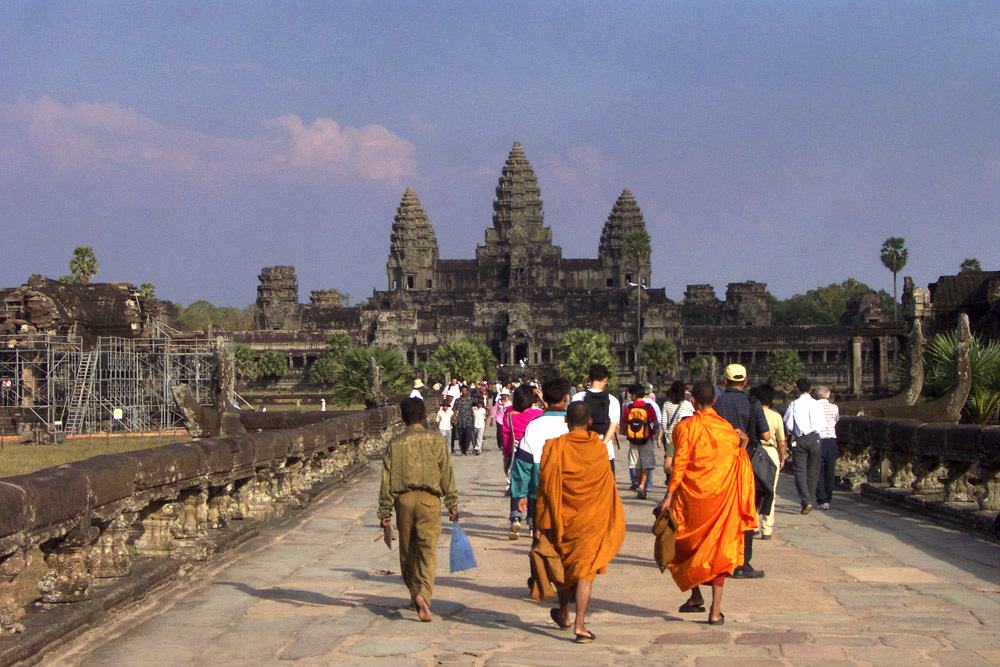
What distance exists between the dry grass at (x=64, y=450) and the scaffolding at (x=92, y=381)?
95.4 inches

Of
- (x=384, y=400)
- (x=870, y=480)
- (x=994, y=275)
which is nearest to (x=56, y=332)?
(x=384, y=400)

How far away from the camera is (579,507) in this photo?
24.3 ft

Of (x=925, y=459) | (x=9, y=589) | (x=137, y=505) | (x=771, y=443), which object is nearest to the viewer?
(x=9, y=589)

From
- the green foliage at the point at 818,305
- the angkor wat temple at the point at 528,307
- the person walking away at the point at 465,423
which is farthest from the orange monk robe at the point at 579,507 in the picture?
the green foliage at the point at 818,305

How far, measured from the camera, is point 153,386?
150ft

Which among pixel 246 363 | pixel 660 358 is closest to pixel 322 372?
pixel 246 363

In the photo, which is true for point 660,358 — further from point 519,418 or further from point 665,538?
point 665,538

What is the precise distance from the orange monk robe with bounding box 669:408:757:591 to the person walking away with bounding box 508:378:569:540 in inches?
53.4

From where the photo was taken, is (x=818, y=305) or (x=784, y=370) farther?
(x=818, y=305)

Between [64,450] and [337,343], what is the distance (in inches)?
2589

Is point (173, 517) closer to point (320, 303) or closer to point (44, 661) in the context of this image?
point (44, 661)

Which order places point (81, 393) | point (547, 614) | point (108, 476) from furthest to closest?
1. point (81, 393)
2. point (547, 614)
3. point (108, 476)

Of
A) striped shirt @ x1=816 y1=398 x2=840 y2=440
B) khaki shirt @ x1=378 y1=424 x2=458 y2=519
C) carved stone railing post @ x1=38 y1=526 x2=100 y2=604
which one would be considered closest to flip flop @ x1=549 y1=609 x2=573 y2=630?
khaki shirt @ x1=378 y1=424 x2=458 y2=519

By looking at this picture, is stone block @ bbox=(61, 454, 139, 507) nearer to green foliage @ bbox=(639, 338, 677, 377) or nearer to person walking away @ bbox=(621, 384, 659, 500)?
person walking away @ bbox=(621, 384, 659, 500)
